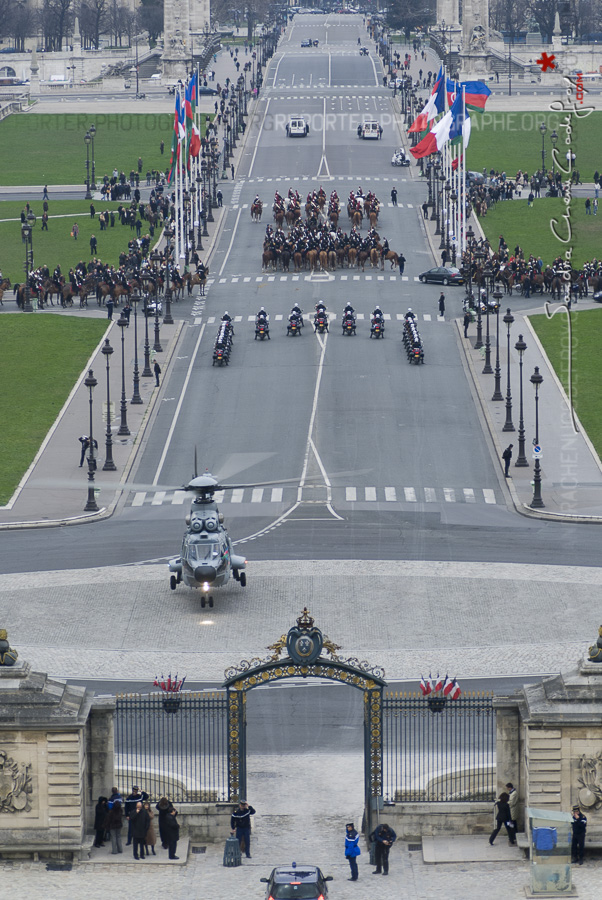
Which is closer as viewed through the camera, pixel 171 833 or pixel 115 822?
pixel 115 822

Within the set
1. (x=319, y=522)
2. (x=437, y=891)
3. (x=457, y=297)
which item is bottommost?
(x=437, y=891)

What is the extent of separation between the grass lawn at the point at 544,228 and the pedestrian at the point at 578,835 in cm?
7898

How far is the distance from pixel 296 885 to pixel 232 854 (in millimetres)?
3921

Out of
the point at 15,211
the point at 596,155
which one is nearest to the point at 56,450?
the point at 15,211

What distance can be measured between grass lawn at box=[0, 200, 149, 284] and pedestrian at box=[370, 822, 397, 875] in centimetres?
8071

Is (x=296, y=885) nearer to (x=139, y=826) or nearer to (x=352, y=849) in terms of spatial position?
(x=352, y=849)

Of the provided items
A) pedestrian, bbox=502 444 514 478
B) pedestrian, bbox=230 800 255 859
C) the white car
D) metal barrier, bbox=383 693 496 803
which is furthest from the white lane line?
the white car

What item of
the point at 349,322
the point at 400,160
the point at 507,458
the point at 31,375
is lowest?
the point at 507,458

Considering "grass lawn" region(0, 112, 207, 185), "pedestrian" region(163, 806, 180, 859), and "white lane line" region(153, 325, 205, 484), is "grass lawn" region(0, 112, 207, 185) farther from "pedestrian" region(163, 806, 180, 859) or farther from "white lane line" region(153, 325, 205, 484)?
"pedestrian" region(163, 806, 180, 859)

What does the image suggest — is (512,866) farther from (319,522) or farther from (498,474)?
(498,474)

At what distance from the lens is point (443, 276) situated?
112375 mm

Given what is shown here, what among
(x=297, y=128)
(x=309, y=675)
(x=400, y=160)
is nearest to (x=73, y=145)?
(x=297, y=128)

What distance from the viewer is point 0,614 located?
5834 centimetres

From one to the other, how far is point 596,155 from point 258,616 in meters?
111
